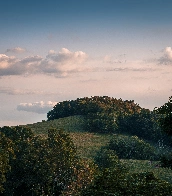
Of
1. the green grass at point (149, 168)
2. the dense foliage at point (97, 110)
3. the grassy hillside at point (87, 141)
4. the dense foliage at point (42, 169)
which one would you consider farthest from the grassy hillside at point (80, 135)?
the dense foliage at point (42, 169)

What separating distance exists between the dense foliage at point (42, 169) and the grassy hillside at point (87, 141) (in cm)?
2643

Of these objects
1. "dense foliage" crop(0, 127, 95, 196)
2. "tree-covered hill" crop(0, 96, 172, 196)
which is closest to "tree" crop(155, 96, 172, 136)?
"tree-covered hill" crop(0, 96, 172, 196)

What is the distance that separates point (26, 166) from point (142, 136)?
8252cm

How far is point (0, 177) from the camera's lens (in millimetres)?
67688

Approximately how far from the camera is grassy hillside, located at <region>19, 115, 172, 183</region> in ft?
323

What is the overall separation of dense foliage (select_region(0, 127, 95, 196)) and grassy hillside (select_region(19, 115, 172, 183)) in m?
26.4

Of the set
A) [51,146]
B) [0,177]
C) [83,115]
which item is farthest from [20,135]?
[83,115]

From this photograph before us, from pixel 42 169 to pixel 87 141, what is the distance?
60.1 m

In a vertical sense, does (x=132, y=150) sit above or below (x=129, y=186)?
below

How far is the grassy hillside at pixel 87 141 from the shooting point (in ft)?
323

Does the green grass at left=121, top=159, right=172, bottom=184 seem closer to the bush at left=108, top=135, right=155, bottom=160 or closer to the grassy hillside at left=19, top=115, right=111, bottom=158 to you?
the bush at left=108, top=135, right=155, bottom=160

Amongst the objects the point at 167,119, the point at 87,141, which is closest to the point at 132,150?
the point at 87,141

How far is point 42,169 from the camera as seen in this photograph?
72.8 meters

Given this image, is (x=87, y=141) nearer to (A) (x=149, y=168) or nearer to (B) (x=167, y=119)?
(A) (x=149, y=168)
